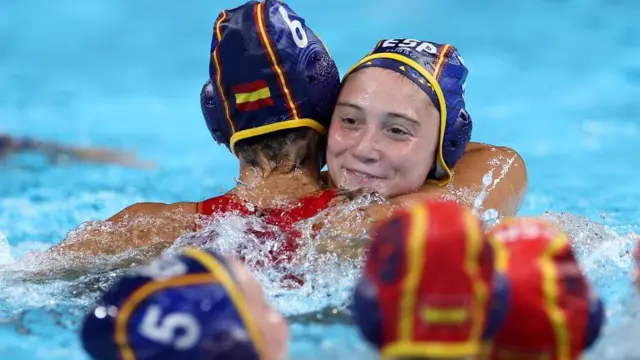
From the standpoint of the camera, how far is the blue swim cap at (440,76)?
325cm

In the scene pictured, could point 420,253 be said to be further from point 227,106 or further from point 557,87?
point 557,87

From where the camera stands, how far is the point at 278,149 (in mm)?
3184

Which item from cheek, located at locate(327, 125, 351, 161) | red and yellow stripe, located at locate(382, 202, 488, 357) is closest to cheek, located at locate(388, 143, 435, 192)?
cheek, located at locate(327, 125, 351, 161)

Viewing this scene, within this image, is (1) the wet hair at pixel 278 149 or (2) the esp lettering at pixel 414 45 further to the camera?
(2) the esp lettering at pixel 414 45

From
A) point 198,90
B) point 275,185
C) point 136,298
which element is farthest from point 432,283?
point 198,90

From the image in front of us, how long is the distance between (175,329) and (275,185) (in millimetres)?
1397

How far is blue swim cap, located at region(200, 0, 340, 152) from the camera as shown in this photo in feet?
10.0

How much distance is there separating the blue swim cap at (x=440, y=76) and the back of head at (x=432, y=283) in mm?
1681

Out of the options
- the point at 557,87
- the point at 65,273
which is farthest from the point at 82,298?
the point at 557,87

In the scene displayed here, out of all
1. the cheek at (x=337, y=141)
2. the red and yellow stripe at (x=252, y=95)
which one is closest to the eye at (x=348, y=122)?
the cheek at (x=337, y=141)

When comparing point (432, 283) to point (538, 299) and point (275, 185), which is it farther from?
point (275, 185)

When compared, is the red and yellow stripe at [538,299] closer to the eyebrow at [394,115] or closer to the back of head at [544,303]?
the back of head at [544,303]

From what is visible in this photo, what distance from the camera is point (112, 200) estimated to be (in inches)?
195

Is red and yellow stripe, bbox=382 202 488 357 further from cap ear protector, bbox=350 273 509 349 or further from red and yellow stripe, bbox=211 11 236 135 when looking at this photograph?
red and yellow stripe, bbox=211 11 236 135
